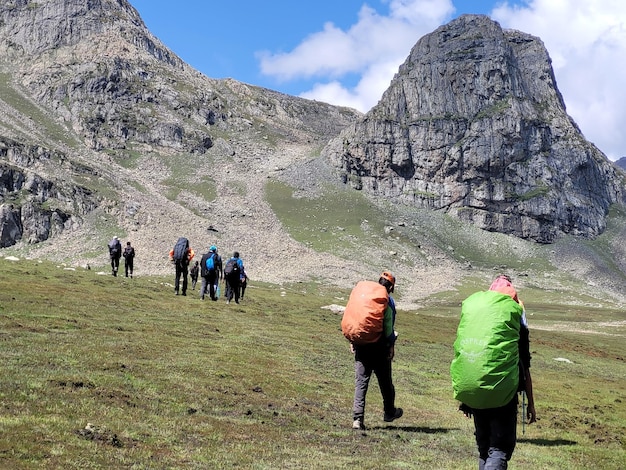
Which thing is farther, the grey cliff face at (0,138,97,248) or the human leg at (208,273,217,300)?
the grey cliff face at (0,138,97,248)

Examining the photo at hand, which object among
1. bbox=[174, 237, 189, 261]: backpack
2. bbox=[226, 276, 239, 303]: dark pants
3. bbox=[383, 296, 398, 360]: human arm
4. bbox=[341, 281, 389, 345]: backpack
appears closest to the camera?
bbox=[341, 281, 389, 345]: backpack

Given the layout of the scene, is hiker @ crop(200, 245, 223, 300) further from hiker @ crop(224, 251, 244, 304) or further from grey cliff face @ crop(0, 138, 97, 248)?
grey cliff face @ crop(0, 138, 97, 248)

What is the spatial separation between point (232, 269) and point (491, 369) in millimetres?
33060

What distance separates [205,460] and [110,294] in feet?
99.3

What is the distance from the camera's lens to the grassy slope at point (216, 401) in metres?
11.0

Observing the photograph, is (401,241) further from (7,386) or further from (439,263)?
(7,386)

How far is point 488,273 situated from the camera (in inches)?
7180

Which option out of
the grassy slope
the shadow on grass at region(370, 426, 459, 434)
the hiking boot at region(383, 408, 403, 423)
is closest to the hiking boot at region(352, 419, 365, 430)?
the grassy slope

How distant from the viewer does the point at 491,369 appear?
8992mm

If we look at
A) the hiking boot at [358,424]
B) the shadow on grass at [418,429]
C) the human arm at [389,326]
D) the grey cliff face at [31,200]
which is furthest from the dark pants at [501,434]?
the grey cliff face at [31,200]

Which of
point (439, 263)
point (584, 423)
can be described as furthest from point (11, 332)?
point (439, 263)

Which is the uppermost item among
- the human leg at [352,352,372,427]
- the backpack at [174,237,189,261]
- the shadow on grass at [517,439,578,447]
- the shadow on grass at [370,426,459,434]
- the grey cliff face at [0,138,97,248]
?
the grey cliff face at [0,138,97,248]

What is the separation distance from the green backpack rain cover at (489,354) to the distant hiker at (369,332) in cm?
493

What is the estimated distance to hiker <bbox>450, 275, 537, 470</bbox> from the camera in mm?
9008
